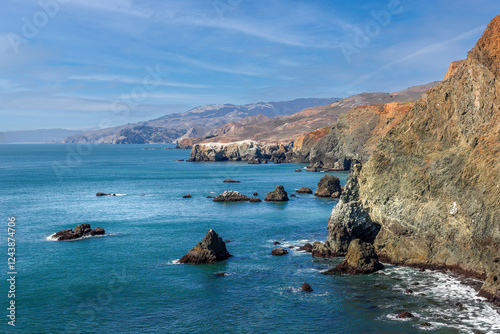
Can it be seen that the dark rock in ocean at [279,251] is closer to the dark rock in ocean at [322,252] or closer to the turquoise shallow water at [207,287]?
the turquoise shallow water at [207,287]

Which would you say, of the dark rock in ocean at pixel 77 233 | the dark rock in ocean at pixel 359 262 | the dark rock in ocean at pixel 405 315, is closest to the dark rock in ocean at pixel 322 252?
the dark rock in ocean at pixel 359 262

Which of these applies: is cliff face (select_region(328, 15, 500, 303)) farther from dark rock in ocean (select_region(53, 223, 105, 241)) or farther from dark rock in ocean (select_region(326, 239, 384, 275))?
dark rock in ocean (select_region(53, 223, 105, 241))

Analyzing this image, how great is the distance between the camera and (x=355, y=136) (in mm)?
170375

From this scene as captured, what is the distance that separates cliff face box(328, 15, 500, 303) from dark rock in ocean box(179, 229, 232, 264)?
1339 cm

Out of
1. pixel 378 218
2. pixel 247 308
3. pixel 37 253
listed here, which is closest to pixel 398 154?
pixel 378 218

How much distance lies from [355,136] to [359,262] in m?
131

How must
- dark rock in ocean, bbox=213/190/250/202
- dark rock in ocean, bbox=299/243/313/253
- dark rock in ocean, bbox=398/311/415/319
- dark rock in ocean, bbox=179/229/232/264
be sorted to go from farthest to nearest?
dark rock in ocean, bbox=213/190/250/202, dark rock in ocean, bbox=299/243/313/253, dark rock in ocean, bbox=179/229/232/264, dark rock in ocean, bbox=398/311/415/319

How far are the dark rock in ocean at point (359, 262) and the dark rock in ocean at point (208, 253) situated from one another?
12.9 m

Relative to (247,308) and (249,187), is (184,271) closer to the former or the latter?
(247,308)

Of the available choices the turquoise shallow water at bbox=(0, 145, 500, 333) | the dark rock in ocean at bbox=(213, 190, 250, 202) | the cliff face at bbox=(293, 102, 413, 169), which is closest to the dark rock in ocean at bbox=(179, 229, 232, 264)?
the turquoise shallow water at bbox=(0, 145, 500, 333)

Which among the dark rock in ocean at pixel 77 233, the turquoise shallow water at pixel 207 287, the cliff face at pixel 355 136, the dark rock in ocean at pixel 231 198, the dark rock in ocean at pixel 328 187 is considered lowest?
the turquoise shallow water at pixel 207 287

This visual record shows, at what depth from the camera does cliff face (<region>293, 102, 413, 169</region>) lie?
162125 mm

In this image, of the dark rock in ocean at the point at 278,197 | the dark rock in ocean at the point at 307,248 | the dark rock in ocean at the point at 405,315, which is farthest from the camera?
the dark rock in ocean at the point at 278,197

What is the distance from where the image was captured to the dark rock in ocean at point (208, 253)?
49.6 meters
